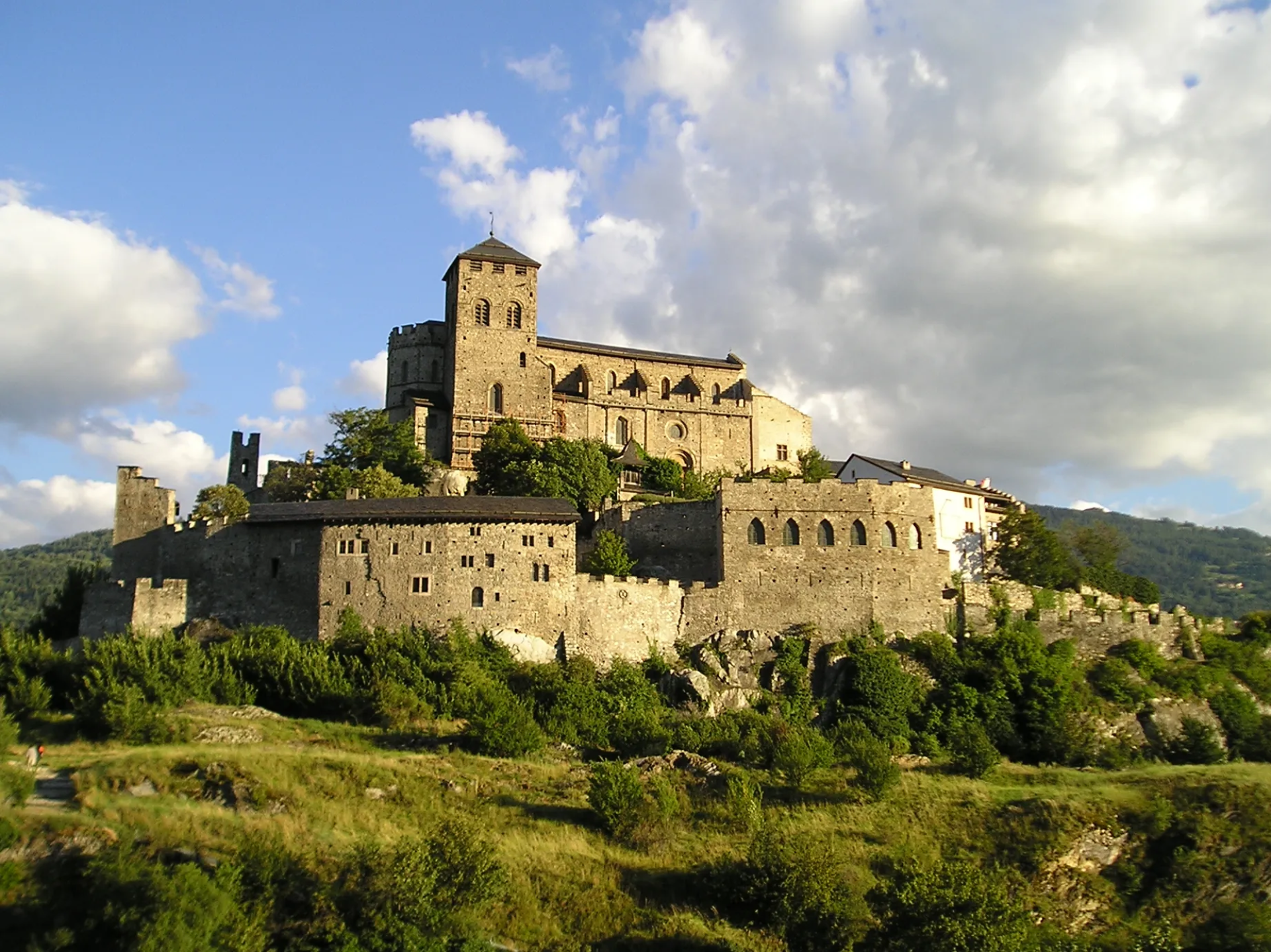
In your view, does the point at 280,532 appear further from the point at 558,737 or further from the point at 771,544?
the point at 771,544

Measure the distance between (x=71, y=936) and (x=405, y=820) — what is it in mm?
9927

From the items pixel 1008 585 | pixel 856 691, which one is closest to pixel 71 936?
pixel 856 691

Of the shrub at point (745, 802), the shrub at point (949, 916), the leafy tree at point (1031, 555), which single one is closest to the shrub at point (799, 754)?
the shrub at point (745, 802)

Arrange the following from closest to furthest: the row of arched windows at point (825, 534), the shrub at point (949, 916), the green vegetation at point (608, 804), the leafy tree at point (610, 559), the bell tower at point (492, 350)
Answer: the shrub at point (949, 916) < the green vegetation at point (608, 804) < the leafy tree at point (610, 559) < the row of arched windows at point (825, 534) < the bell tower at point (492, 350)

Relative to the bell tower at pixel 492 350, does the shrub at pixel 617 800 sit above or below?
below

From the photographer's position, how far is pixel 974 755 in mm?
43625

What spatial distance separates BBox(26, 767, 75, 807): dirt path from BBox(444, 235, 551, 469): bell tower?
39.2 m

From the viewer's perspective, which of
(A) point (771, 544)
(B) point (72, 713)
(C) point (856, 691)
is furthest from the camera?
(A) point (771, 544)

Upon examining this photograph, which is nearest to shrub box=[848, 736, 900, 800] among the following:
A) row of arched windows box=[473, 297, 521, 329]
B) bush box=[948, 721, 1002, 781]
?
bush box=[948, 721, 1002, 781]

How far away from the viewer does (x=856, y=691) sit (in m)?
49.1

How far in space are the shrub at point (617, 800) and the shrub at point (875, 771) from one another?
25.9ft

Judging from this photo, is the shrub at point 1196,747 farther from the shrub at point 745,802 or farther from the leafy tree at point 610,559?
the leafy tree at point 610,559

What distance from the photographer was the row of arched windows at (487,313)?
7981cm

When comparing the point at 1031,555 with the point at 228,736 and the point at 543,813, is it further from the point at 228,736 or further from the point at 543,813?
the point at 228,736
